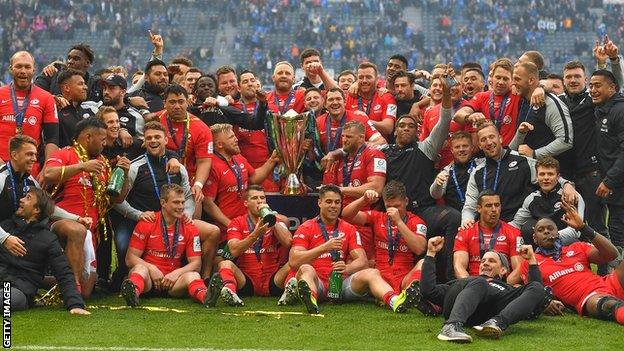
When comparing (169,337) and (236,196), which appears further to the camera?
(236,196)

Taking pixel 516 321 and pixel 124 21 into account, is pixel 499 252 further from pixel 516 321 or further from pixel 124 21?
pixel 124 21

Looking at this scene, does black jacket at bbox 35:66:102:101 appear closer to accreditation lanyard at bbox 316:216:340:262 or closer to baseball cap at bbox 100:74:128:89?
baseball cap at bbox 100:74:128:89

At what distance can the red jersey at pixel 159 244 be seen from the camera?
29.2ft

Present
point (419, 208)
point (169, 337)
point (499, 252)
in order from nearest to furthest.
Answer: point (169, 337)
point (499, 252)
point (419, 208)

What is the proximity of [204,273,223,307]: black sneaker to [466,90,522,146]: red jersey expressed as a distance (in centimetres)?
277

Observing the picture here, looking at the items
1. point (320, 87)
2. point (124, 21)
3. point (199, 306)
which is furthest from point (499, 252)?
point (124, 21)

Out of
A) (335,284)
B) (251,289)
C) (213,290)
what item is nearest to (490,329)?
(335,284)

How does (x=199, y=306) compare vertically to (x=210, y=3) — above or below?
below

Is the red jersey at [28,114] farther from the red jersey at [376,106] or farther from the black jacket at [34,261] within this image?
the red jersey at [376,106]

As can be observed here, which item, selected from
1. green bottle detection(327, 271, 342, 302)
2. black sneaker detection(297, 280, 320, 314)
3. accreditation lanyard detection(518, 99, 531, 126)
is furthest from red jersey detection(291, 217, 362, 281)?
accreditation lanyard detection(518, 99, 531, 126)

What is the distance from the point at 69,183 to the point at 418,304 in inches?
112

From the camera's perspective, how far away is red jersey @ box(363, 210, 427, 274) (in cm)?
887

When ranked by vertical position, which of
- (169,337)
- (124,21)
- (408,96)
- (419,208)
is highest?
(124,21)

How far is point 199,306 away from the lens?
8.45 meters
